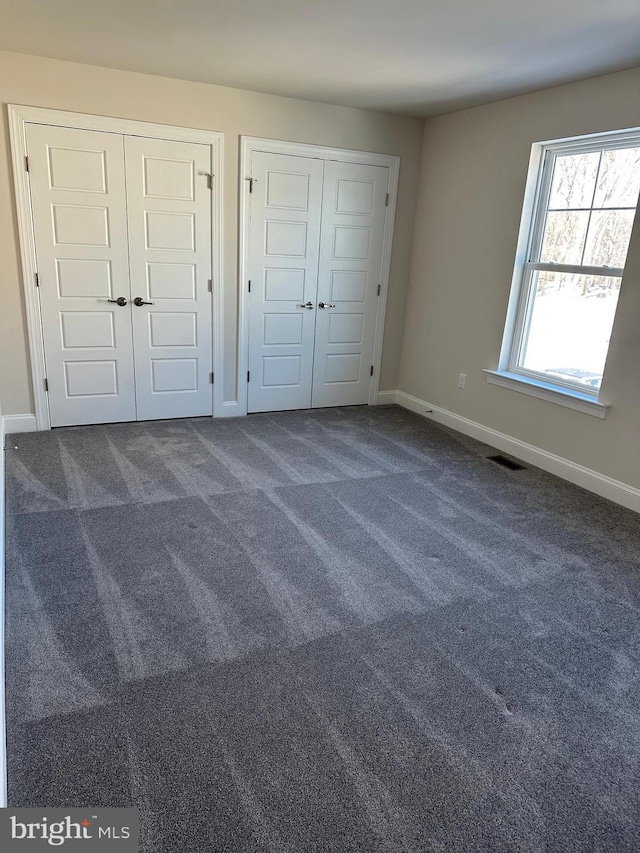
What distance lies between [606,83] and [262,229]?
8.43 feet

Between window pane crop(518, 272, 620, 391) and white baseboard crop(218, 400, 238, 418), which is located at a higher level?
window pane crop(518, 272, 620, 391)

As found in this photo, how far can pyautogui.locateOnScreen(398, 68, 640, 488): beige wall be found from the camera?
11.6ft

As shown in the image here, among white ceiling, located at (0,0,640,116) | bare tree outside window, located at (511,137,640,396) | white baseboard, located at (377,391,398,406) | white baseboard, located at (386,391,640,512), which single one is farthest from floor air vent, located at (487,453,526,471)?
white ceiling, located at (0,0,640,116)

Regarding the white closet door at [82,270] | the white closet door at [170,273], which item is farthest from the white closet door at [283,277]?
the white closet door at [82,270]

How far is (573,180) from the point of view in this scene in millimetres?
3920

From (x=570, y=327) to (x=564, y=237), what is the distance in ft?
2.05

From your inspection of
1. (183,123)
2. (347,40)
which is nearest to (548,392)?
(347,40)

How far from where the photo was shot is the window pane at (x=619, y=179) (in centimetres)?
351

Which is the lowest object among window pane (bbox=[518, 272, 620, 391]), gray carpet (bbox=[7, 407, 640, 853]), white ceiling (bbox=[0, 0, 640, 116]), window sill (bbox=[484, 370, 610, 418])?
gray carpet (bbox=[7, 407, 640, 853])

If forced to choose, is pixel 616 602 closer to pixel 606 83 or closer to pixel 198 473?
pixel 198 473

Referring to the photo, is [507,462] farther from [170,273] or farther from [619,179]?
[170,273]

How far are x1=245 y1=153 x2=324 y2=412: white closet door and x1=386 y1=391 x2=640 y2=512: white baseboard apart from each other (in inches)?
47.0

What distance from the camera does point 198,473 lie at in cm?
380

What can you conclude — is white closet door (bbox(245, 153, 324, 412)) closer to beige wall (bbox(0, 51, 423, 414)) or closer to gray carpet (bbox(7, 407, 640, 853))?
beige wall (bbox(0, 51, 423, 414))
